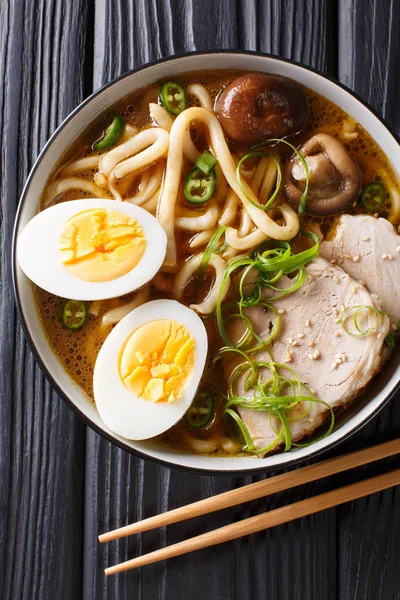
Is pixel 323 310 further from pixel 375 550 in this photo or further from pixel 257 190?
pixel 375 550

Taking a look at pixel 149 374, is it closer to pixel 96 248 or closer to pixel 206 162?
pixel 96 248

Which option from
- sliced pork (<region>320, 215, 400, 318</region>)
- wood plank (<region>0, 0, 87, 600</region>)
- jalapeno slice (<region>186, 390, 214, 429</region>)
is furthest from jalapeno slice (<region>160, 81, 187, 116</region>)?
jalapeno slice (<region>186, 390, 214, 429</region>)

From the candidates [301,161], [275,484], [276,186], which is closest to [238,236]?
[276,186]

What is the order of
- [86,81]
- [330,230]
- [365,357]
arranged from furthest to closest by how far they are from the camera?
[86,81] → [330,230] → [365,357]

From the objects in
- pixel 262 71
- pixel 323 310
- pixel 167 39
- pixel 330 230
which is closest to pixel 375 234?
pixel 330 230

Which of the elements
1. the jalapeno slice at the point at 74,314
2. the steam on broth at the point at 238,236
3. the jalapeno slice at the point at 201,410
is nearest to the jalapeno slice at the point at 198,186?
the steam on broth at the point at 238,236

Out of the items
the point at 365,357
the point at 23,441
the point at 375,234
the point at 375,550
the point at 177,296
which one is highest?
the point at 375,234

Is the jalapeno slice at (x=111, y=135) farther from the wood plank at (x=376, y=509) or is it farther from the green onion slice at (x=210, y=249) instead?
the wood plank at (x=376, y=509)

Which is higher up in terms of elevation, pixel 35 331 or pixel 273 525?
pixel 35 331
